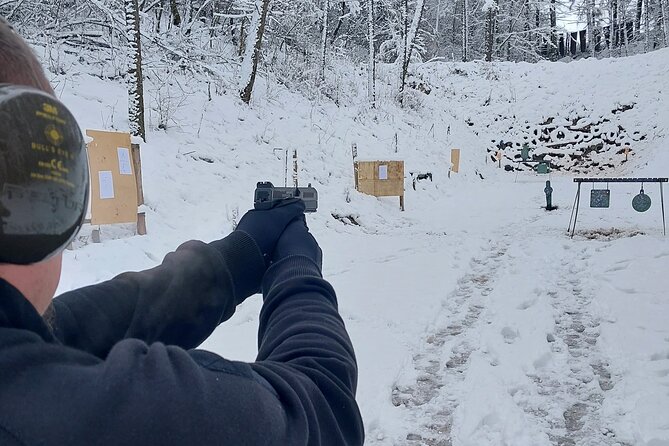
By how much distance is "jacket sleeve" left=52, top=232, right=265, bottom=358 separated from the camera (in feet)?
3.52

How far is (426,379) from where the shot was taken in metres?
3.43

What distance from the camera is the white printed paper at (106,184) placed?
5.75 metres

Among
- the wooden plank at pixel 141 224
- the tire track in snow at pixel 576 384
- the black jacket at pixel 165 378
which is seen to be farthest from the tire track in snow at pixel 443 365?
the wooden plank at pixel 141 224

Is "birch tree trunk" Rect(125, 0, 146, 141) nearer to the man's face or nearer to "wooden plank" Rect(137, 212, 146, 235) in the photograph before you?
"wooden plank" Rect(137, 212, 146, 235)

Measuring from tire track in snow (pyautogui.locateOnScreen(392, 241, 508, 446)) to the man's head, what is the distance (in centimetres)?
245

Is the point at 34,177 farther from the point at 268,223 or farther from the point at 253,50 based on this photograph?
the point at 253,50

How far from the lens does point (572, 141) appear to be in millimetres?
21016

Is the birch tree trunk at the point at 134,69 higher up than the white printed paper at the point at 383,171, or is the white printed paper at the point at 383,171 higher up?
the birch tree trunk at the point at 134,69

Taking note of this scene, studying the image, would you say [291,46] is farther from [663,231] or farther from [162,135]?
[663,231]

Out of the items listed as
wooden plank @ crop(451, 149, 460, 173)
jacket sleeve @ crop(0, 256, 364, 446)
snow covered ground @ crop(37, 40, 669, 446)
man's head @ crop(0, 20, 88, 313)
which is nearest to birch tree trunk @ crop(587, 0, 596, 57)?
snow covered ground @ crop(37, 40, 669, 446)

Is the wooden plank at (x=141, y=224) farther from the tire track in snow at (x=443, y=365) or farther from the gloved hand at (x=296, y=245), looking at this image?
the gloved hand at (x=296, y=245)

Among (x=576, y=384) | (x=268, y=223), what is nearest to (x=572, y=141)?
(x=576, y=384)

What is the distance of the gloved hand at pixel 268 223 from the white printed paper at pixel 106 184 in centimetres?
479

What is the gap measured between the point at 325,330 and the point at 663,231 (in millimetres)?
8744
